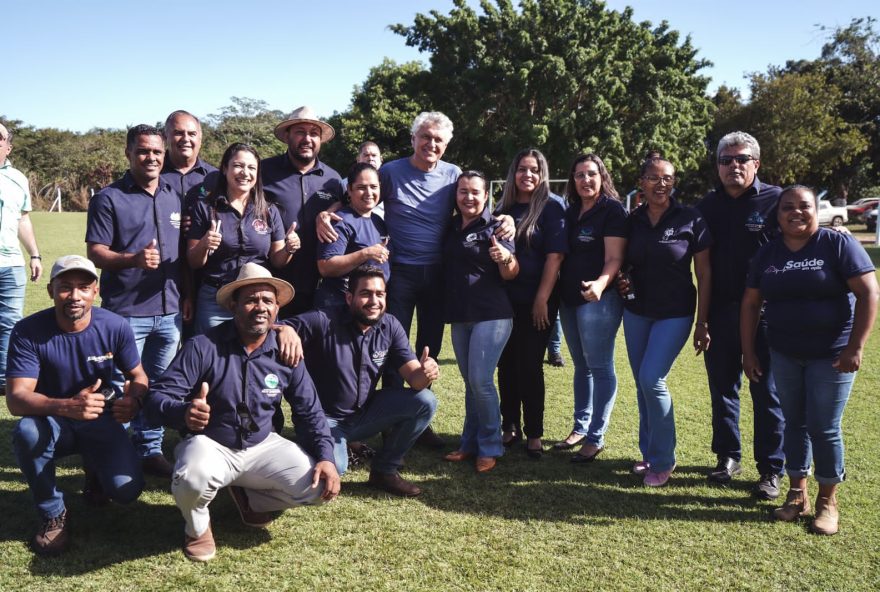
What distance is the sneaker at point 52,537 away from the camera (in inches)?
134

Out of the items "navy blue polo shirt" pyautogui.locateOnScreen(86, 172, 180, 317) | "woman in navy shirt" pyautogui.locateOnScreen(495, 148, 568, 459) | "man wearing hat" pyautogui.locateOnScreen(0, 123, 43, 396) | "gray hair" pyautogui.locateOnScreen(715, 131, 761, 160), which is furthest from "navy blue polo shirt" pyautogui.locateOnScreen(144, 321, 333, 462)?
"man wearing hat" pyautogui.locateOnScreen(0, 123, 43, 396)

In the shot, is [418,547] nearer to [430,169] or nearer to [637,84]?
[430,169]

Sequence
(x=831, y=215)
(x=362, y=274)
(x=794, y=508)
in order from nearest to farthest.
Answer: (x=794, y=508) → (x=362, y=274) → (x=831, y=215)

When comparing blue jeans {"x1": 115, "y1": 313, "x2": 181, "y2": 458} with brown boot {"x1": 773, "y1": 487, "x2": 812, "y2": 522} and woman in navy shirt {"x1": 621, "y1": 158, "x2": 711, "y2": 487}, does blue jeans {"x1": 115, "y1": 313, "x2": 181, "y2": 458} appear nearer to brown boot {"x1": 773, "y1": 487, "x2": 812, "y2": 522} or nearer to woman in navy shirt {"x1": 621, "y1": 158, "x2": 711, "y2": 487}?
woman in navy shirt {"x1": 621, "y1": 158, "x2": 711, "y2": 487}

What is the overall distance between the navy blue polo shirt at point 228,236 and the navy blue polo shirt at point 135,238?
22 cm

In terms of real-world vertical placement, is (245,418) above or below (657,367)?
below

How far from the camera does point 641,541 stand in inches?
144

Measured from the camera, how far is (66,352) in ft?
11.8

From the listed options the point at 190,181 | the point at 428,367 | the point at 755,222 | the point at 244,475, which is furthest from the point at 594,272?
the point at 190,181

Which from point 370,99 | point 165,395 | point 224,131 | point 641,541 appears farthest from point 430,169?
point 224,131

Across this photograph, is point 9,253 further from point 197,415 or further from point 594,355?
point 594,355

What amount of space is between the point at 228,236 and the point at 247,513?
165 centimetres

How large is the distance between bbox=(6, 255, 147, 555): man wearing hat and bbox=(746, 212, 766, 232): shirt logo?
3702mm

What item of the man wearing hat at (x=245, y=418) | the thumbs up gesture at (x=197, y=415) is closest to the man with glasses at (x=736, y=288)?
the man wearing hat at (x=245, y=418)
